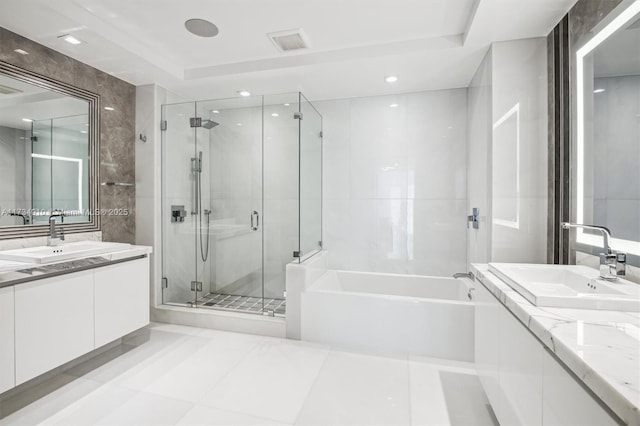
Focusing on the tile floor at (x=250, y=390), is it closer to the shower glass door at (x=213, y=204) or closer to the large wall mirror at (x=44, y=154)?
the shower glass door at (x=213, y=204)

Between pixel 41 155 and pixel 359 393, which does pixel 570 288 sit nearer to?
pixel 359 393

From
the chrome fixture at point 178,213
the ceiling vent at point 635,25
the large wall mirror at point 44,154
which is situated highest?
the ceiling vent at point 635,25

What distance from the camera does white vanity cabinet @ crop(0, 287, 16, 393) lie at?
63.4 inches

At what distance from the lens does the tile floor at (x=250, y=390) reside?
1666mm

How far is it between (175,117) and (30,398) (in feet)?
8.02

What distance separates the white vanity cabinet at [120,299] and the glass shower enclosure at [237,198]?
1.93 feet

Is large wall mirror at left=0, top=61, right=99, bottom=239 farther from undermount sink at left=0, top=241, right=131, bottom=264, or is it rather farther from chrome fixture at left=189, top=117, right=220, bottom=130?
chrome fixture at left=189, top=117, right=220, bottom=130

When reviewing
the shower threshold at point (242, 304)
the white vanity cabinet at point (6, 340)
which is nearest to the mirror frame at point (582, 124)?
the shower threshold at point (242, 304)

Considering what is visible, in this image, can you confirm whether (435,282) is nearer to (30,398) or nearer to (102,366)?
(102,366)

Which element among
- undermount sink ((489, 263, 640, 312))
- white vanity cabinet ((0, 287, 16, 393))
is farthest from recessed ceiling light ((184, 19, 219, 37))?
undermount sink ((489, 263, 640, 312))

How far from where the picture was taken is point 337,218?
3398 millimetres

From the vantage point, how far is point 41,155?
228cm

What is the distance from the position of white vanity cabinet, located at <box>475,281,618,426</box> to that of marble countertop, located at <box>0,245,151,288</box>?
8.10 ft

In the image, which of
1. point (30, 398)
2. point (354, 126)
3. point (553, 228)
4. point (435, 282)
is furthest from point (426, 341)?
point (30, 398)
